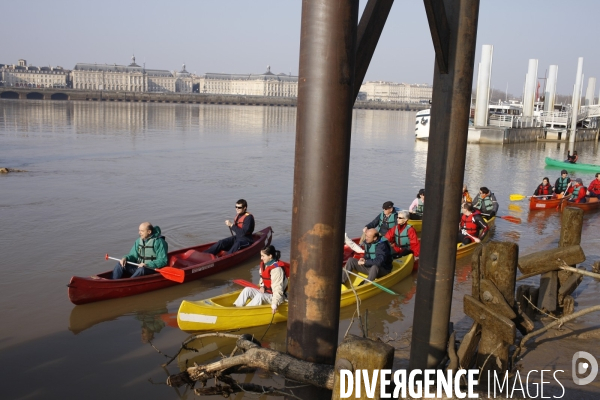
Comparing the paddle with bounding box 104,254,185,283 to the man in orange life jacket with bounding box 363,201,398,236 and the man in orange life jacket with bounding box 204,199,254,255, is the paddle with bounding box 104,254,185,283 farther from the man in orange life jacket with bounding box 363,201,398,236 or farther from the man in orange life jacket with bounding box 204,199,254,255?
the man in orange life jacket with bounding box 363,201,398,236

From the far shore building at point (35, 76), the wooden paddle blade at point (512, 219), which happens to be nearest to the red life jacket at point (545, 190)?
the wooden paddle blade at point (512, 219)

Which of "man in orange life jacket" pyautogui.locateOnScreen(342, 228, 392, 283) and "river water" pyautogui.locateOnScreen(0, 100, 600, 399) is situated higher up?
"man in orange life jacket" pyautogui.locateOnScreen(342, 228, 392, 283)

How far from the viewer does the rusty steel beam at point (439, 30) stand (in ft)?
13.5

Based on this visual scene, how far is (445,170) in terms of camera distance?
15.3 feet

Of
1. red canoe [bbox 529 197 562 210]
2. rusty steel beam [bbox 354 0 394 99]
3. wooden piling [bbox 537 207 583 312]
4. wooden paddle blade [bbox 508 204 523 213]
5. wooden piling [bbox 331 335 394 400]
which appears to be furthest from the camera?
wooden paddle blade [bbox 508 204 523 213]

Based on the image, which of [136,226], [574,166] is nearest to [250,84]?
[574,166]

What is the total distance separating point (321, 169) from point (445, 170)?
1.84 m

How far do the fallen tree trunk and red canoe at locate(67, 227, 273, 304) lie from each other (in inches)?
176

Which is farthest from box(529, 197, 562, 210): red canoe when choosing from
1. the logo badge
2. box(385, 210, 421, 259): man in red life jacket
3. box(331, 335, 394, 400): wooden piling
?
box(331, 335, 394, 400): wooden piling

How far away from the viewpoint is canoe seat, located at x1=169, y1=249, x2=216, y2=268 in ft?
34.8

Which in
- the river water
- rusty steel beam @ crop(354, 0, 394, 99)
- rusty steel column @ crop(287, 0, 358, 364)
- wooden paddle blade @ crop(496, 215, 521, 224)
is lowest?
the river water

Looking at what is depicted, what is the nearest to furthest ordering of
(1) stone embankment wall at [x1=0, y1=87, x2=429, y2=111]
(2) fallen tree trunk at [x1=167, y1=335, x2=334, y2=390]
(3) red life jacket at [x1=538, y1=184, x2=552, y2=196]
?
1. (2) fallen tree trunk at [x1=167, y1=335, x2=334, y2=390]
2. (3) red life jacket at [x1=538, y1=184, x2=552, y2=196]
3. (1) stone embankment wall at [x1=0, y1=87, x2=429, y2=111]

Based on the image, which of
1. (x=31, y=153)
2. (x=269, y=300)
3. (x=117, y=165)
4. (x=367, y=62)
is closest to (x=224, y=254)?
(x=269, y=300)

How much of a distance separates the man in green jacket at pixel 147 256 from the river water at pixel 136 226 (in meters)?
0.49
